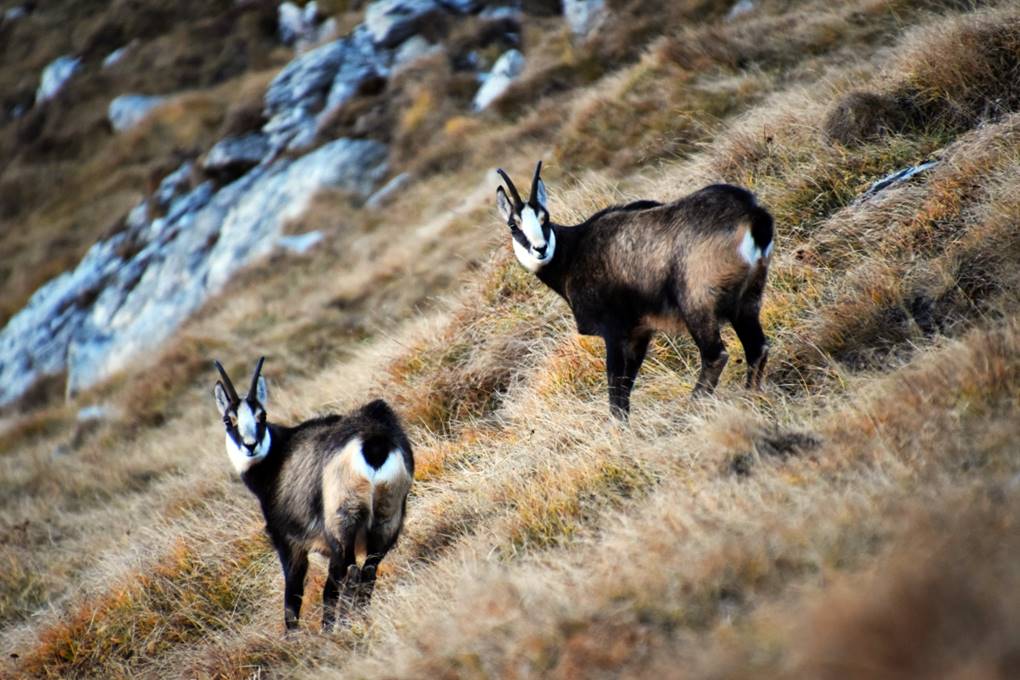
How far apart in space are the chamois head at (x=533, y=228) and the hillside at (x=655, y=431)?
0.99 m

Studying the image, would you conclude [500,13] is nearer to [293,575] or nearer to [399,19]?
[399,19]

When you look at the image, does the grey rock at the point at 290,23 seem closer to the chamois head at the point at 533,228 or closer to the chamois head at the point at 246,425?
the chamois head at the point at 533,228

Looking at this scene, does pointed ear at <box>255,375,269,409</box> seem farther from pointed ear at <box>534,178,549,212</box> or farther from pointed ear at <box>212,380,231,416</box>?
pointed ear at <box>534,178,549,212</box>

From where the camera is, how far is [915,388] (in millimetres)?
3998

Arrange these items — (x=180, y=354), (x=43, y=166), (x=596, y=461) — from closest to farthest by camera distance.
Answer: (x=596, y=461), (x=180, y=354), (x=43, y=166)

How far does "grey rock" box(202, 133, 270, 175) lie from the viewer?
22453mm

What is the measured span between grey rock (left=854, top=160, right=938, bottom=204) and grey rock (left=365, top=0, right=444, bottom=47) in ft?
59.6

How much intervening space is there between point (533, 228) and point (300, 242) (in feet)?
45.4

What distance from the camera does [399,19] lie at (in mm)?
23312

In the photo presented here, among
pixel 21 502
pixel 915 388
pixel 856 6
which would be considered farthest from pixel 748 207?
pixel 21 502

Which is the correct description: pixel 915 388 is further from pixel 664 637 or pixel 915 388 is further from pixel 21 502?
pixel 21 502

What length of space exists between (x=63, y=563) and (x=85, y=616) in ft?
9.09

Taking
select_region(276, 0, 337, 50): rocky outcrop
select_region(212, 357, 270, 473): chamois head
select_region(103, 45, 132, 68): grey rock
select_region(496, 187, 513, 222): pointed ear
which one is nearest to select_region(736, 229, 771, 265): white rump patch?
select_region(496, 187, 513, 222): pointed ear

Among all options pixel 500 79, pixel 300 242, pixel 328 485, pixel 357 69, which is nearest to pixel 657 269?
pixel 328 485
